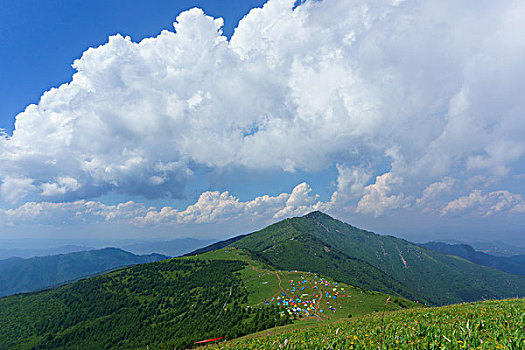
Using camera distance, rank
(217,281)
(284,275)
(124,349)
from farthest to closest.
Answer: (217,281)
(284,275)
(124,349)

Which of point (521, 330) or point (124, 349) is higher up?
point (521, 330)

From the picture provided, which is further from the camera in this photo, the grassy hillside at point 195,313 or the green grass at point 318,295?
the grassy hillside at point 195,313

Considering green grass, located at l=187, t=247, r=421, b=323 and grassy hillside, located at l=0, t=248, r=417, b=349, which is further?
grassy hillside, located at l=0, t=248, r=417, b=349

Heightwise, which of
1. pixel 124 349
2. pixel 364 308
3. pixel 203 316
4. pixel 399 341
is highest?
pixel 399 341

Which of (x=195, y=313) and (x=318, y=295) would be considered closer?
(x=318, y=295)

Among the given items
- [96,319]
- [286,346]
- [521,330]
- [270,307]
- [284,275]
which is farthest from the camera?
[96,319]

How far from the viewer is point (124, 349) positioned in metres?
135

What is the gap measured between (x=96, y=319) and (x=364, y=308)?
189 meters

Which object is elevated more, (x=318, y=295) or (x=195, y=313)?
(x=318, y=295)

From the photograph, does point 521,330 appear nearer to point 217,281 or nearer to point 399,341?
point 399,341

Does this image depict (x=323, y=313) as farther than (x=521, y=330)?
Yes

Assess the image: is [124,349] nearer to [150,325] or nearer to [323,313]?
[150,325]

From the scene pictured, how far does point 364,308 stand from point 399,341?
99.4m

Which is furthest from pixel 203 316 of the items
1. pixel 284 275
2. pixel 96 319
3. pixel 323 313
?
pixel 96 319
